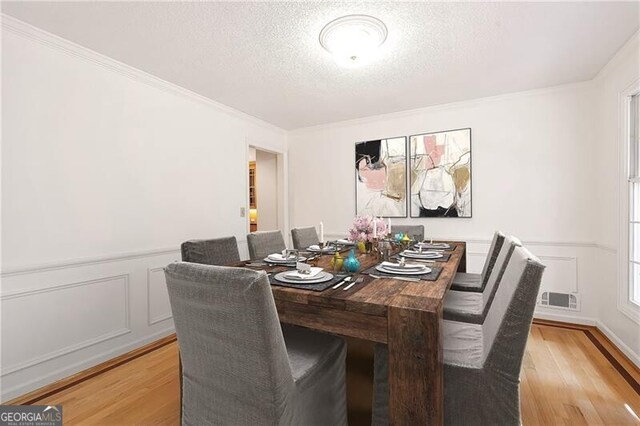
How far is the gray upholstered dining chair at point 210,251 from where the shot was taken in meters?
2.03

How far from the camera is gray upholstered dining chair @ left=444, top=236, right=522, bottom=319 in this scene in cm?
174

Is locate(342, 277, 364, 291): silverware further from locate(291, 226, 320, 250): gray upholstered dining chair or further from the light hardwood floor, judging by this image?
locate(291, 226, 320, 250): gray upholstered dining chair

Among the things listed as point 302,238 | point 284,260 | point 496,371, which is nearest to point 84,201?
point 284,260

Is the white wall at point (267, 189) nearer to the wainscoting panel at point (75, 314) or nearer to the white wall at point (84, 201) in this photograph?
the white wall at point (84, 201)

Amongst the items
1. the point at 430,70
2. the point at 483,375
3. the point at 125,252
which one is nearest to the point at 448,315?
the point at 483,375

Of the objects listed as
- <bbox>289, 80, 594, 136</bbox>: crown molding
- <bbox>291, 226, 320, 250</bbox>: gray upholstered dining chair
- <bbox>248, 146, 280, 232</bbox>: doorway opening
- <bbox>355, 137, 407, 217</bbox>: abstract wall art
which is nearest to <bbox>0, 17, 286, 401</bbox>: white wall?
<bbox>291, 226, 320, 250</bbox>: gray upholstered dining chair

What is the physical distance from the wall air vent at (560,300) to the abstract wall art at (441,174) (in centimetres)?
115

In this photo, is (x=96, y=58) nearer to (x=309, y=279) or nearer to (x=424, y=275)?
(x=309, y=279)

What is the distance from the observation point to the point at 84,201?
2.27 metres

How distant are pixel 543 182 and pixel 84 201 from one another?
13.9 feet

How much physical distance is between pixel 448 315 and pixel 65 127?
2.91 metres

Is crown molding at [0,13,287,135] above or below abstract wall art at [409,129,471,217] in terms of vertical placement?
above
